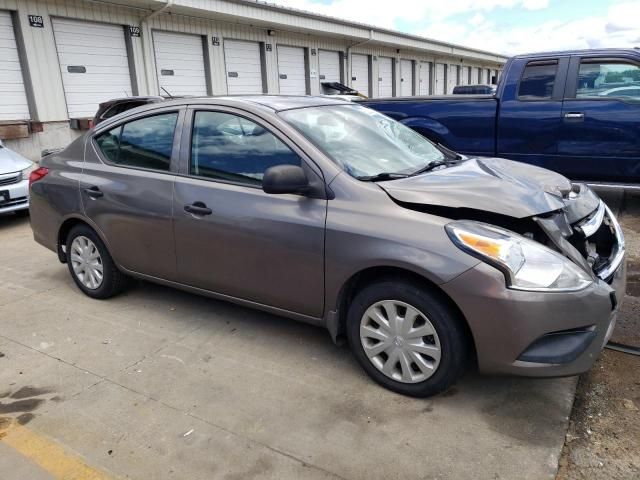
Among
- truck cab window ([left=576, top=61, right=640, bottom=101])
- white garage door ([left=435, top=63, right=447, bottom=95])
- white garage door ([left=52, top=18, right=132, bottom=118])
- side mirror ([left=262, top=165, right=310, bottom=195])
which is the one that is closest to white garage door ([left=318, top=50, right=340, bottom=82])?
white garage door ([left=52, top=18, right=132, bottom=118])

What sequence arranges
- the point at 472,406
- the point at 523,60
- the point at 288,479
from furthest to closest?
the point at 523,60 → the point at 472,406 → the point at 288,479

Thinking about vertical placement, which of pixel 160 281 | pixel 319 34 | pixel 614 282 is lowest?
pixel 160 281

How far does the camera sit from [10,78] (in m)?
10.3

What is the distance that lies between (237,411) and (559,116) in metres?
5.49

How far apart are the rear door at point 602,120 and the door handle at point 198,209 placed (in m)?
4.90

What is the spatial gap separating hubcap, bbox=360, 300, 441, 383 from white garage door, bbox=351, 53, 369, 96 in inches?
750

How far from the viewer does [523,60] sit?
262 inches

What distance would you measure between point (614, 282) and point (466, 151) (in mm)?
4329

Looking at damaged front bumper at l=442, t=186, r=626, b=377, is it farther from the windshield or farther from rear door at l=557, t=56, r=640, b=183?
rear door at l=557, t=56, r=640, b=183

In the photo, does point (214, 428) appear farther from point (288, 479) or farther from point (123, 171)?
point (123, 171)

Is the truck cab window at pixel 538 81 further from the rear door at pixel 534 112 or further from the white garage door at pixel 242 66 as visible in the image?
the white garage door at pixel 242 66

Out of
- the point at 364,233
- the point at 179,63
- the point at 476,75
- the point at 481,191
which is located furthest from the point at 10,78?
the point at 476,75

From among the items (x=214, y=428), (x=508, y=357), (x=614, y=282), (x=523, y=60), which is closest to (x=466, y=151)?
(x=523, y=60)

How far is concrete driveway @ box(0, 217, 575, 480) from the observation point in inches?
94.9
